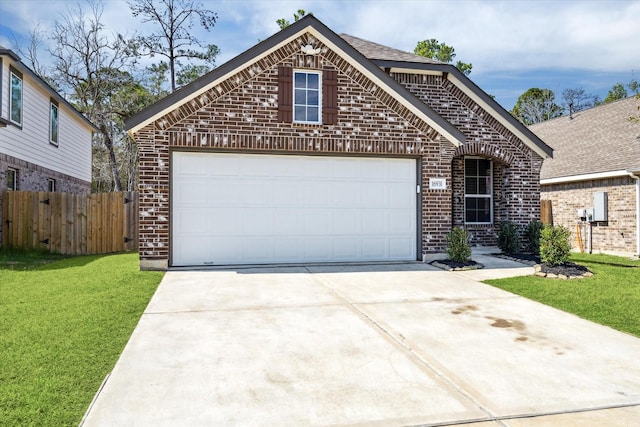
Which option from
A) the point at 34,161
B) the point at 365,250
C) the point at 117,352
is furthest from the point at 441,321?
the point at 34,161

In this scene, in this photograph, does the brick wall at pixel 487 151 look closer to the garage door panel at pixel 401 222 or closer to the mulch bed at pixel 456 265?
the garage door panel at pixel 401 222

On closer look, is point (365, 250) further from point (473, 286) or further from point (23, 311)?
point (23, 311)

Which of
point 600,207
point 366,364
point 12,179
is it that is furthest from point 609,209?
point 12,179

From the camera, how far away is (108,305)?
236 inches

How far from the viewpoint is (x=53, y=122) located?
17.0 meters

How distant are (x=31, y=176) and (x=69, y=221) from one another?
340 cm

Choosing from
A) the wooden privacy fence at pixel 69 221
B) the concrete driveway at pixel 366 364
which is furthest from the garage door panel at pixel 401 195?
the wooden privacy fence at pixel 69 221

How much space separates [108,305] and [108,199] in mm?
8162

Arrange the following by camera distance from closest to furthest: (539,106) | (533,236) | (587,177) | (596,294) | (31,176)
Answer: (596,294) < (533,236) < (31,176) < (587,177) < (539,106)

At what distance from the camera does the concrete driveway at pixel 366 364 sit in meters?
3.04

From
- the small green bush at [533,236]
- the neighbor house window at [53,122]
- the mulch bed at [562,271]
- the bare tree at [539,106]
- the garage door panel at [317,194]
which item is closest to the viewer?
the mulch bed at [562,271]

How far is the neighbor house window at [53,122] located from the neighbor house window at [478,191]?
1511 centimetres

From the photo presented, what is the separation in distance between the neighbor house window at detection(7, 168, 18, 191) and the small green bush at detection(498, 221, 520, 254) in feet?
48.3

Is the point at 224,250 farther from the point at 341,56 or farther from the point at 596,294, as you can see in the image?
the point at 596,294
